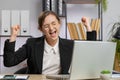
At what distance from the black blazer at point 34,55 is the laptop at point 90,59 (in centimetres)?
50

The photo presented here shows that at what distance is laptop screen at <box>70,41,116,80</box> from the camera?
4.79 feet

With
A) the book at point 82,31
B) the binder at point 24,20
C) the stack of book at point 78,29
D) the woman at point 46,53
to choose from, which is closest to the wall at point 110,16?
the stack of book at point 78,29

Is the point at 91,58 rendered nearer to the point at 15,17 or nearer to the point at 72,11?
the point at 15,17

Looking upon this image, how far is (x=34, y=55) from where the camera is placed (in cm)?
208

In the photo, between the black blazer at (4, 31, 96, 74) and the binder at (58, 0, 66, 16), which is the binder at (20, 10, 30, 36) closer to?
the binder at (58, 0, 66, 16)

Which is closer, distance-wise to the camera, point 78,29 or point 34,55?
point 34,55

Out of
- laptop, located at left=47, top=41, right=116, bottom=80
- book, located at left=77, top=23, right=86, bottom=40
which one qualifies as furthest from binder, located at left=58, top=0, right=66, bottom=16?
laptop, located at left=47, top=41, right=116, bottom=80

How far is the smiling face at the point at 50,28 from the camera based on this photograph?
6.94 feet

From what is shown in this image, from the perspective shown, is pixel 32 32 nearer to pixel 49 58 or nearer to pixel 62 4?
pixel 62 4

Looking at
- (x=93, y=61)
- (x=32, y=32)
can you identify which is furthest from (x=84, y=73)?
(x=32, y=32)

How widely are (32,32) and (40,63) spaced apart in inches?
70.8

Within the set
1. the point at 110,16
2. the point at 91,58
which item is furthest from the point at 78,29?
the point at 91,58

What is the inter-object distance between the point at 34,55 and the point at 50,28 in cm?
28

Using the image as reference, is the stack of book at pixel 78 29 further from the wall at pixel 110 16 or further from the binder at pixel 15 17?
the binder at pixel 15 17
